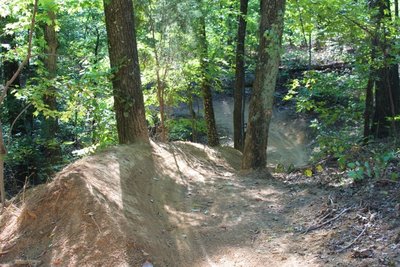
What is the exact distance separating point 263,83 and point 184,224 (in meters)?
4.36

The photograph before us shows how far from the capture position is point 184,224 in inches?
242

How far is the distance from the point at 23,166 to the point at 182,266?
10237 mm

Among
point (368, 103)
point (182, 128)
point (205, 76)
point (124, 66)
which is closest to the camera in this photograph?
point (124, 66)

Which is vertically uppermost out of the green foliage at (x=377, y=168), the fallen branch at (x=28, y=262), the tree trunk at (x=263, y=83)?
the tree trunk at (x=263, y=83)

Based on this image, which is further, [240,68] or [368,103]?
[240,68]

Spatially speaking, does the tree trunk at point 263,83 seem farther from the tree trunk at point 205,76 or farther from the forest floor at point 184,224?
the tree trunk at point 205,76

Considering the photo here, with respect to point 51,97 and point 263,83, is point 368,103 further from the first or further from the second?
point 51,97

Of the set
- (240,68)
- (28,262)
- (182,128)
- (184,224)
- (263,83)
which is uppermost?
(240,68)

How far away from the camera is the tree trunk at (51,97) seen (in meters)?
11.2

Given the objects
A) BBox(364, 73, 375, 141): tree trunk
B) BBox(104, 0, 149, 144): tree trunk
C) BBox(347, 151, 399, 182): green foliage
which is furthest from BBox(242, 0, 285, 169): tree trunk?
BBox(364, 73, 375, 141): tree trunk

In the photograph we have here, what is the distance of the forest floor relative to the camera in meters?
4.71

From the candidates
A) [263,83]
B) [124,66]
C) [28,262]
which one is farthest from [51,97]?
[28,262]

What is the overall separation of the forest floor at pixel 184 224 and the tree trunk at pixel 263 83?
92.7 inches

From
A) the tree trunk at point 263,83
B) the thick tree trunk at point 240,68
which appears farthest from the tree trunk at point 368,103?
the thick tree trunk at point 240,68
